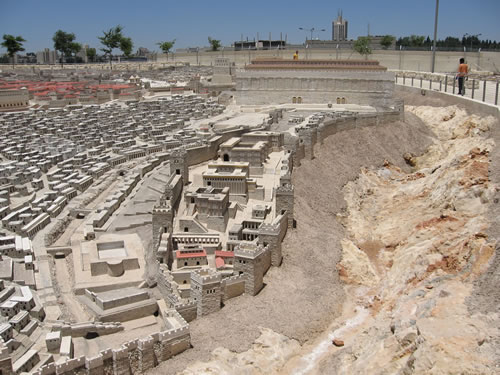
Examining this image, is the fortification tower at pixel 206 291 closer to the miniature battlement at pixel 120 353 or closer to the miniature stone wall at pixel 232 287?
the miniature stone wall at pixel 232 287

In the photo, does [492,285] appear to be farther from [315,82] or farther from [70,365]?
[315,82]

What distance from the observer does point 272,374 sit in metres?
12.7

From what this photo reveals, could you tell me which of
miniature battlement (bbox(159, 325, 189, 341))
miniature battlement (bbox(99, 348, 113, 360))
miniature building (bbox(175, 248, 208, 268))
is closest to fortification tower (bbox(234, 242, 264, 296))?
miniature building (bbox(175, 248, 208, 268))

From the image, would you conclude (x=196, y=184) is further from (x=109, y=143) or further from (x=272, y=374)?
(x=109, y=143)

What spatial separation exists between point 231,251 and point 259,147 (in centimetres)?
920

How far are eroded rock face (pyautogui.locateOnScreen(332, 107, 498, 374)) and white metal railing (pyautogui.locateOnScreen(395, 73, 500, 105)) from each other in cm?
197

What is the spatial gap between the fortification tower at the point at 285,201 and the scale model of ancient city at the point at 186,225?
56 mm

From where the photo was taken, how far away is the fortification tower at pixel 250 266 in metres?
15.3

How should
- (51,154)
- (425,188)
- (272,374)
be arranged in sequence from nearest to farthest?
(272,374)
(425,188)
(51,154)

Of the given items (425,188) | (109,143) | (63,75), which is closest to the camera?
(425,188)

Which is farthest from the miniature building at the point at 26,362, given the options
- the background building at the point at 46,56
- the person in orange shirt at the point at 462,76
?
the background building at the point at 46,56

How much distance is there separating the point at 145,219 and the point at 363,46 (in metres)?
46.8

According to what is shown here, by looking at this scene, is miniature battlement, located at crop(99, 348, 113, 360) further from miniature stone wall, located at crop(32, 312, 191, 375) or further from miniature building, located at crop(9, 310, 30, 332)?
miniature building, located at crop(9, 310, 30, 332)

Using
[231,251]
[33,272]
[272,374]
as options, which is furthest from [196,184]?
[272,374]
